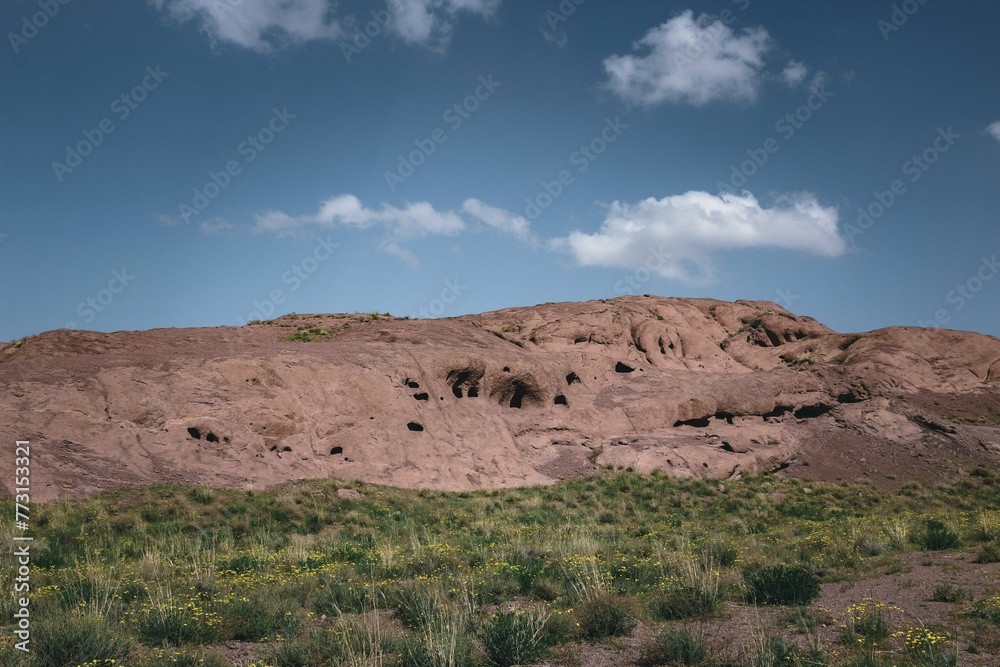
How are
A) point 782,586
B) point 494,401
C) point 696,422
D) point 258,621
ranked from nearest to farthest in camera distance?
point 258,621
point 782,586
point 494,401
point 696,422

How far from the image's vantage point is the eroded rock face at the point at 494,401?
1984 centimetres

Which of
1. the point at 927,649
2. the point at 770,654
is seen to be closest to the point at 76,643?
the point at 770,654

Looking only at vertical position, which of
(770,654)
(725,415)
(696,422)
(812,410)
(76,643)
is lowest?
(770,654)

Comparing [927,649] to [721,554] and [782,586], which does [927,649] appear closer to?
[782,586]

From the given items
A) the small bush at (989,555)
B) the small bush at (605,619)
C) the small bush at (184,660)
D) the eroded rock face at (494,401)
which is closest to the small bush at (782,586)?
the small bush at (605,619)

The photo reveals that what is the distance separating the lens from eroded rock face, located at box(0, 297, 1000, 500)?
1984 centimetres

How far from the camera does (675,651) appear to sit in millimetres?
6660

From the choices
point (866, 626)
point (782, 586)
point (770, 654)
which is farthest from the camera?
point (782, 586)

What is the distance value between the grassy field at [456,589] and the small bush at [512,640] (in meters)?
0.02

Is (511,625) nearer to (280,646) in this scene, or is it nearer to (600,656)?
(600,656)

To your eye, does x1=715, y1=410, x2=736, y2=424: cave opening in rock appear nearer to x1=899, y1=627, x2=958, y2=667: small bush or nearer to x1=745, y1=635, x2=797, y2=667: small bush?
x1=899, y1=627, x2=958, y2=667: small bush

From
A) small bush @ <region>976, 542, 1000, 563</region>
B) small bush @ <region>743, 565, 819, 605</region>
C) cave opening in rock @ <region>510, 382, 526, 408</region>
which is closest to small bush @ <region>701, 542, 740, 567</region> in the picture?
small bush @ <region>743, 565, 819, 605</region>

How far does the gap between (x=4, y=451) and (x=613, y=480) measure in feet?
62.4

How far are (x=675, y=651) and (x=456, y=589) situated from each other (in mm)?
3409
